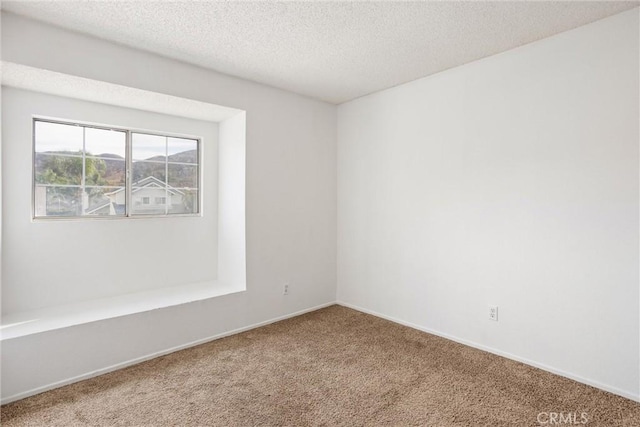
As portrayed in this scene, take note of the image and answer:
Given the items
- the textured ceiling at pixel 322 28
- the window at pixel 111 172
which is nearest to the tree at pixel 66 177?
the window at pixel 111 172

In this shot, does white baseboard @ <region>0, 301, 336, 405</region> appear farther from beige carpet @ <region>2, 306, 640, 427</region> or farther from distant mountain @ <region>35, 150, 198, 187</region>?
distant mountain @ <region>35, 150, 198, 187</region>

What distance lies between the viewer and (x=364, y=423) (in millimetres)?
1989

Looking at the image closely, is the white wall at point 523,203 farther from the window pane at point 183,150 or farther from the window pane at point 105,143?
the window pane at point 105,143

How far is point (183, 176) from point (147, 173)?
0.37 meters

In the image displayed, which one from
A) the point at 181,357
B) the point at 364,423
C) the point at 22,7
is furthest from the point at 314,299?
the point at 22,7

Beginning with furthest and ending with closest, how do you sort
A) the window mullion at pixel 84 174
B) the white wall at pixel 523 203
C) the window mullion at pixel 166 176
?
the window mullion at pixel 166 176, the window mullion at pixel 84 174, the white wall at pixel 523 203

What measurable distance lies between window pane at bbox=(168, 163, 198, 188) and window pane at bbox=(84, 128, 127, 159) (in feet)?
1.62

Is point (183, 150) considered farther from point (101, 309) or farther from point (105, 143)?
point (101, 309)

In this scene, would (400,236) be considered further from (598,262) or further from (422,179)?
(598,262)

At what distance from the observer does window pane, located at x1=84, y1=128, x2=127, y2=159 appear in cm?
313

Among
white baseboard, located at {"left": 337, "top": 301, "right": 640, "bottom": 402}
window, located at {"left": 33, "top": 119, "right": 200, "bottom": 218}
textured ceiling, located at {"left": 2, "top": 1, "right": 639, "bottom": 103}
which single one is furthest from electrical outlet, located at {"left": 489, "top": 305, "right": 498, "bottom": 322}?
window, located at {"left": 33, "top": 119, "right": 200, "bottom": 218}

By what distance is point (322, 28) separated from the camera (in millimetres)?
2436

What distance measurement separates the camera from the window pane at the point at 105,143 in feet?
10.3

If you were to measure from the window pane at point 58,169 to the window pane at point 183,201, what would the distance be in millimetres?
842
